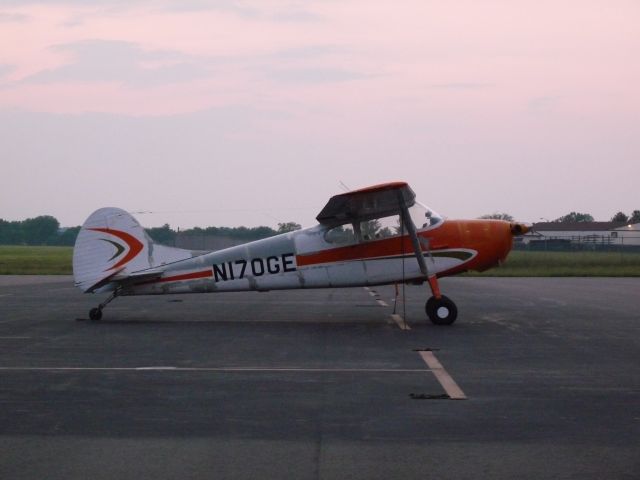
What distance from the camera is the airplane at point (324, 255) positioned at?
16.5 m

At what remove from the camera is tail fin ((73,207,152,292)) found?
Answer: 17.1m

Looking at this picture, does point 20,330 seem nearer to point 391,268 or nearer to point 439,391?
point 391,268

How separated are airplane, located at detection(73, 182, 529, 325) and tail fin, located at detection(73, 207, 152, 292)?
0.06 ft

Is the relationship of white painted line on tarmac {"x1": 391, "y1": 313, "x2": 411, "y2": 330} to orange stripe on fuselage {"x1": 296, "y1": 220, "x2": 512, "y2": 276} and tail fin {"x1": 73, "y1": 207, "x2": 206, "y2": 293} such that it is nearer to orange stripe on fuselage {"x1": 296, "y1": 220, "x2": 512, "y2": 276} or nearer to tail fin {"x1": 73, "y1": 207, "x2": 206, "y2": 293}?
orange stripe on fuselage {"x1": 296, "y1": 220, "x2": 512, "y2": 276}

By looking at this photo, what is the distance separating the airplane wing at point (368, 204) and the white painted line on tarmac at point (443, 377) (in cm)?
401

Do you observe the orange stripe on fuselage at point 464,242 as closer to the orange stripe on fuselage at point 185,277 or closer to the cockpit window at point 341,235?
the cockpit window at point 341,235

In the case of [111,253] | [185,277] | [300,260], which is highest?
[111,253]

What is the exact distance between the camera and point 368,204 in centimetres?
1606

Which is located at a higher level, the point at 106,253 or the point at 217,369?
the point at 106,253

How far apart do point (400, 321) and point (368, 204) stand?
2.52 meters

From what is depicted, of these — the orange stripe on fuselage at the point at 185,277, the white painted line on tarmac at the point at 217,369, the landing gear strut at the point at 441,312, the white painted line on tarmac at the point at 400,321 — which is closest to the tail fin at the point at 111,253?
the orange stripe on fuselage at the point at 185,277

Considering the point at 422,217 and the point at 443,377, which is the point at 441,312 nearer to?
the point at 422,217

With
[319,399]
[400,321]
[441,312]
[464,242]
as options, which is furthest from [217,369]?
[464,242]

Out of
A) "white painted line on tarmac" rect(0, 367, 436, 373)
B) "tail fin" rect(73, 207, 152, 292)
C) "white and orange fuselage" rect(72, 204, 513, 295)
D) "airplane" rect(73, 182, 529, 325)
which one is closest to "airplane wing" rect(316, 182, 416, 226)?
"airplane" rect(73, 182, 529, 325)
